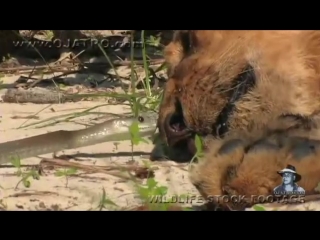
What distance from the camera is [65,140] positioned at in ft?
10.8

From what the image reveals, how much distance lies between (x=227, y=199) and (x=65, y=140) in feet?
1.98

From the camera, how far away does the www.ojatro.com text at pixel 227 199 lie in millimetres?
3168

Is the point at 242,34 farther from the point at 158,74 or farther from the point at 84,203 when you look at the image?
the point at 84,203

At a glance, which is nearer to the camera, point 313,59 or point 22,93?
point 313,59

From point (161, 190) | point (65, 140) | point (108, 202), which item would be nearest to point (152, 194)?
point (161, 190)

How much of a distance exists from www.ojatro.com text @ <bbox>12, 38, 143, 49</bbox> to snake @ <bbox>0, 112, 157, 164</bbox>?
0.26 metres

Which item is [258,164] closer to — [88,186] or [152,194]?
[152,194]

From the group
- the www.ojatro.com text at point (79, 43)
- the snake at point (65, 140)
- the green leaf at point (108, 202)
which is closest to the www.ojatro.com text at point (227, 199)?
the green leaf at point (108, 202)

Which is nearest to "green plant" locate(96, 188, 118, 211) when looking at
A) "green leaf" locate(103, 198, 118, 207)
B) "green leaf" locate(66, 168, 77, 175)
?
"green leaf" locate(103, 198, 118, 207)
